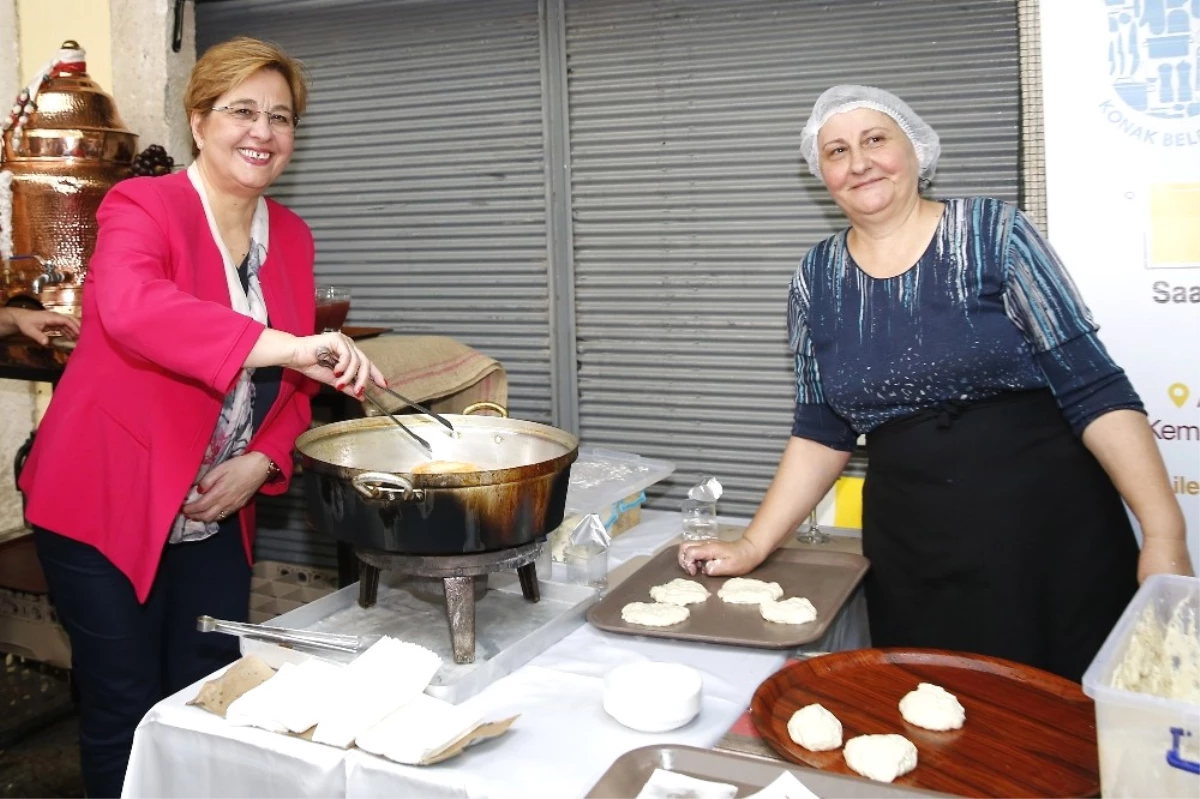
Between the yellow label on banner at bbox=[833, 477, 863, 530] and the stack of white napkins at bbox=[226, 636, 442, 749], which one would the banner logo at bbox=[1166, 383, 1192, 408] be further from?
the stack of white napkins at bbox=[226, 636, 442, 749]

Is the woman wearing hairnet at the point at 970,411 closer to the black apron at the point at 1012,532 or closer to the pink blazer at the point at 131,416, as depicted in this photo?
the black apron at the point at 1012,532

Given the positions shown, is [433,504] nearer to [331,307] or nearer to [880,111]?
[880,111]

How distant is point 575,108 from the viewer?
12.9ft

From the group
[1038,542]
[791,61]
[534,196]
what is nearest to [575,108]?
[534,196]

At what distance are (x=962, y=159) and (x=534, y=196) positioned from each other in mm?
1521

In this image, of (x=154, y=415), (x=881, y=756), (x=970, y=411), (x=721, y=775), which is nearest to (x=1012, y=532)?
(x=970, y=411)

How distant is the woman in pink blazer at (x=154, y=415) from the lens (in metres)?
2.51

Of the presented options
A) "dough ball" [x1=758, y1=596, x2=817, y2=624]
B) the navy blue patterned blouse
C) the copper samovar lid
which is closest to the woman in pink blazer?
"dough ball" [x1=758, y1=596, x2=817, y2=624]

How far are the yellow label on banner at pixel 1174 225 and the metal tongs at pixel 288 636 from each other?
239 cm

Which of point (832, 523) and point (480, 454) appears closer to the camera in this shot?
point (480, 454)

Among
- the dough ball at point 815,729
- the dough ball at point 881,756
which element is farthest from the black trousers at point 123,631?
the dough ball at point 881,756

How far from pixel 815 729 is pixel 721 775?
0.20 metres

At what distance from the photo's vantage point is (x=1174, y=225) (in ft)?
9.82

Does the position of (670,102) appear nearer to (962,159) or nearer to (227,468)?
(962,159)
